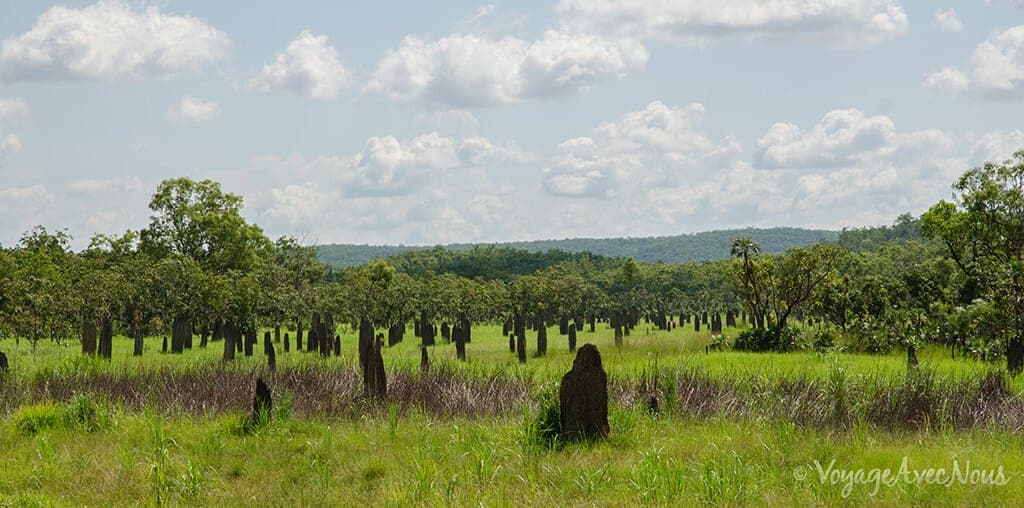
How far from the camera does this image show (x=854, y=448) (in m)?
9.72

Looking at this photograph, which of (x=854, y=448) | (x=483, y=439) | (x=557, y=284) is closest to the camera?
(x=854, y=448)

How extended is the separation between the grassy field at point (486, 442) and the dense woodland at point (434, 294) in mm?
2811

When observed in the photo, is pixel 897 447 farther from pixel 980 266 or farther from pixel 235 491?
pixel 980 266

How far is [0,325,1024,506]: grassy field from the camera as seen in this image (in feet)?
27.3

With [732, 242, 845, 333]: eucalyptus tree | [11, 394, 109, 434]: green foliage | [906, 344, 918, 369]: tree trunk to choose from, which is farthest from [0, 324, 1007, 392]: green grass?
[11, 394, 109, 434]: green foliage

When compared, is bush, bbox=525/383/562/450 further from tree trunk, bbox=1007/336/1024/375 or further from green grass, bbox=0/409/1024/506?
tree trunk, bbox=1007/336/1024/375

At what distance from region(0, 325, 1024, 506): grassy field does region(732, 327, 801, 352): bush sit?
8849 millimetres

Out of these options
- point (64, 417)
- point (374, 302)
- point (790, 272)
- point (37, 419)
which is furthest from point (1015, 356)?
point (374, 302)

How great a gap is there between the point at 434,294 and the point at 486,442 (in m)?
38.3

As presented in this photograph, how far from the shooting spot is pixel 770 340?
25.7 m

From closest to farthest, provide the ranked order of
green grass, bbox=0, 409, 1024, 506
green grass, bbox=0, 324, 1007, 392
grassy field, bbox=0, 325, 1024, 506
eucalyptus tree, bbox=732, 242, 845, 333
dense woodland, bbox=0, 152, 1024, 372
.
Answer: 1. green grass, bbox=0, 409, 1024, 506
2. grassy field, bbox=0, 325, 1024, 506
3. green grass, bbox=0, 324, 1007, 392
4. dense woodland, bbox=0, 152, 1024, 372
5. eucalyptus tree, bbox=732, 242, 845, 333

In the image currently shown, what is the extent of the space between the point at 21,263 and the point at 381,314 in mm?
21936

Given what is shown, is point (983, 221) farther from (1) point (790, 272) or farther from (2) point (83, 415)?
(2) point (83, 415)


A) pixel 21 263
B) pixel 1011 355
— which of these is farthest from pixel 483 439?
pixel 21 263
